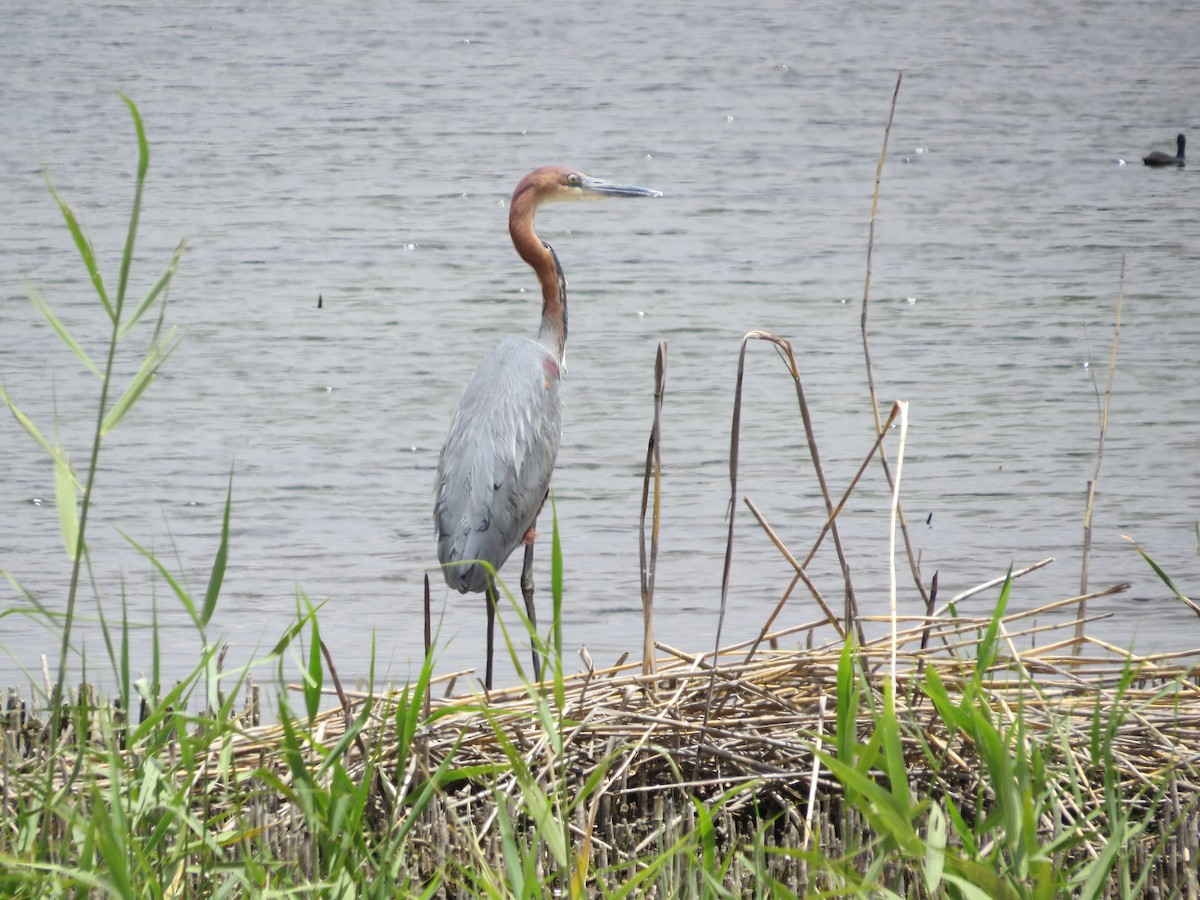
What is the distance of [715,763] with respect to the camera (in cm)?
287

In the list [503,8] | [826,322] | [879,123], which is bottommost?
[826,322]

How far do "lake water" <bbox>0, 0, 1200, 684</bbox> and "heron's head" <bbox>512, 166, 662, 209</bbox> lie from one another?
1269 mm

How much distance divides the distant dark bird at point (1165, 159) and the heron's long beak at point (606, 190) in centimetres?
918

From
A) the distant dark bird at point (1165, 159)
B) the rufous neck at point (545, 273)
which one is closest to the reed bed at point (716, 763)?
the rufous neck at point (545, 273)

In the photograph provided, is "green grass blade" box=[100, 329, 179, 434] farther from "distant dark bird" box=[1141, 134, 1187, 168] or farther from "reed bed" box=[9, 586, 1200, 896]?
"distant dark bird" box=[1141, 134, 1187, 168]

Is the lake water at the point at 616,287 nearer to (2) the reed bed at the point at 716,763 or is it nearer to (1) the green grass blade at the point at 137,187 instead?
(2) the reed bed at the point at 716,763

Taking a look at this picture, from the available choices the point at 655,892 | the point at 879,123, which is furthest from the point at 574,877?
the point at 879,123

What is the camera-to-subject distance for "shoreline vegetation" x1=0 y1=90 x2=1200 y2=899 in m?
1.99

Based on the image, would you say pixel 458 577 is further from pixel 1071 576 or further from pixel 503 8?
pixel 503 8

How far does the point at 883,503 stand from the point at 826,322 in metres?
2.97

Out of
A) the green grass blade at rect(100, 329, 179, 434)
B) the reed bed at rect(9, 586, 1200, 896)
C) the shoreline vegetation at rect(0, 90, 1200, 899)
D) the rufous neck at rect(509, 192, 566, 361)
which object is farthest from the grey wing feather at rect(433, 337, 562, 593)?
the green grass blade at rect(100, 329, 179, 434)

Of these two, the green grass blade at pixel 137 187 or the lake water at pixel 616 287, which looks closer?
the green grass blade at pixel 137 187

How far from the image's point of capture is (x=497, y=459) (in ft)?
15.4

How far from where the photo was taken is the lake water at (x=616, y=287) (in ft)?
19.4
